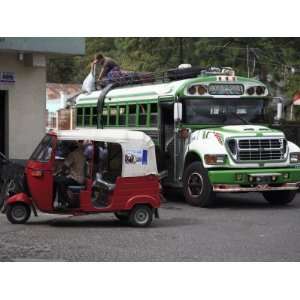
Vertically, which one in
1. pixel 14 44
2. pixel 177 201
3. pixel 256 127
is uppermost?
pixel 14 44

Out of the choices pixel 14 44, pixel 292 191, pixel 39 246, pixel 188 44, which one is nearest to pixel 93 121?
pixel 14 44

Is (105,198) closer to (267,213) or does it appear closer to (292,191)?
(267,213)

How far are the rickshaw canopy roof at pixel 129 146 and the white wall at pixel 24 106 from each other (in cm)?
732

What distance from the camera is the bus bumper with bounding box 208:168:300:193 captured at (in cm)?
1355

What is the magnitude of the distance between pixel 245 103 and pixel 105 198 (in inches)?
203

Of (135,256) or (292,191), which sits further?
(292,191)

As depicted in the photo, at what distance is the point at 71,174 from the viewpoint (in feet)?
37.1

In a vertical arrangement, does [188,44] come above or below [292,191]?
above

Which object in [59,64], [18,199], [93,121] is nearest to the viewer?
[18,199]

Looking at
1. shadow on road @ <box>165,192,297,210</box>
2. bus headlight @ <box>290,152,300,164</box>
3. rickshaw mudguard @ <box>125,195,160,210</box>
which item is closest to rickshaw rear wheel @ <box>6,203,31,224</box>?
rickshaw mudguard @ <box>125,195,160,210</box>

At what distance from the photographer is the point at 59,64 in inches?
2648

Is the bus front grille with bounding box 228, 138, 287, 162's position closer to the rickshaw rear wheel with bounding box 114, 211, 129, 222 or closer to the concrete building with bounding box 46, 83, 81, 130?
the rickshaw rear wheel with bounding box 114, 211, 129, 222

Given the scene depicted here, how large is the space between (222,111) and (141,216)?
449cm

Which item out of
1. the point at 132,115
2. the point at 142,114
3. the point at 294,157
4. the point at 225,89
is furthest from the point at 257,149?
the point at 132,115
